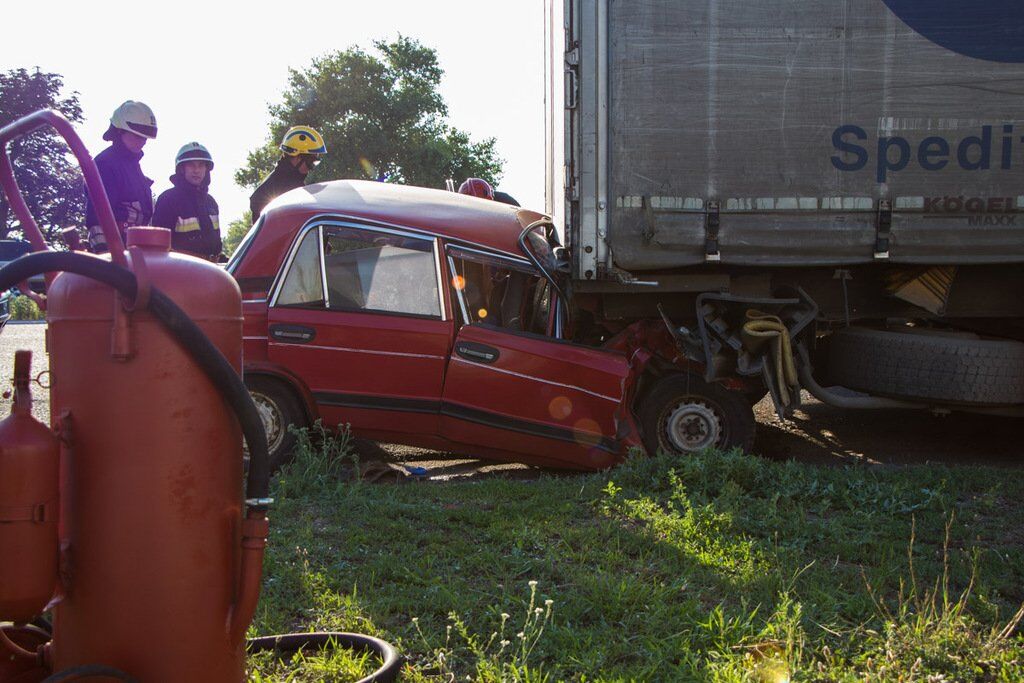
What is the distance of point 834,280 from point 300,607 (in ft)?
17.3

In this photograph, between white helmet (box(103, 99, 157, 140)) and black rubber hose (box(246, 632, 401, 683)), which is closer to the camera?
black rubber hose (box(246, 632, 401, 683))

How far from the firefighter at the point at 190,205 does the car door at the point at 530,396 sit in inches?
75.4

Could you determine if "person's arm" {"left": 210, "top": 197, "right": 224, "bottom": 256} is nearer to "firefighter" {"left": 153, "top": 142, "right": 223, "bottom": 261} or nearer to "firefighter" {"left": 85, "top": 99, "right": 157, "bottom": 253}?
"firefighter" {"left": 153, "top": 142, "right": 223, "bottom": 261}

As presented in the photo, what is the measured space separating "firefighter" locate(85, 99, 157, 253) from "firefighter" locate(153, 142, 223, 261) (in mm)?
238

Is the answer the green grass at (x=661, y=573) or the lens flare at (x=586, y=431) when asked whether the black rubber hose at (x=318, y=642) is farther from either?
the lens flare at (x=586, y=431)

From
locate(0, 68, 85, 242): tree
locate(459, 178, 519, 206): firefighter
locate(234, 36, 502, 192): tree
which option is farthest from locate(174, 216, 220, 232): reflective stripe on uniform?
locate(0, 68, 85, 242): tree

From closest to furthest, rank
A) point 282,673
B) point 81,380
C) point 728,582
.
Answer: point 81,380
point 282,673
point 728,582

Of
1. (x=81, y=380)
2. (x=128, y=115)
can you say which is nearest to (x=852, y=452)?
(x=128, y=115)

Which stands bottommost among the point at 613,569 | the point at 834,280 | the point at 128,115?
the point at 613,569

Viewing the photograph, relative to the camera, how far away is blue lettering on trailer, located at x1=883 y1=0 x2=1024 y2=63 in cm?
677

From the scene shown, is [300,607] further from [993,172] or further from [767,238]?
[993,172]

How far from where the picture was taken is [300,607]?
11.5 feet

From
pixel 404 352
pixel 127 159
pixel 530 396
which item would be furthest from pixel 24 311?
pixel 530 396

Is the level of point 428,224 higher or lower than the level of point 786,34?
lower
